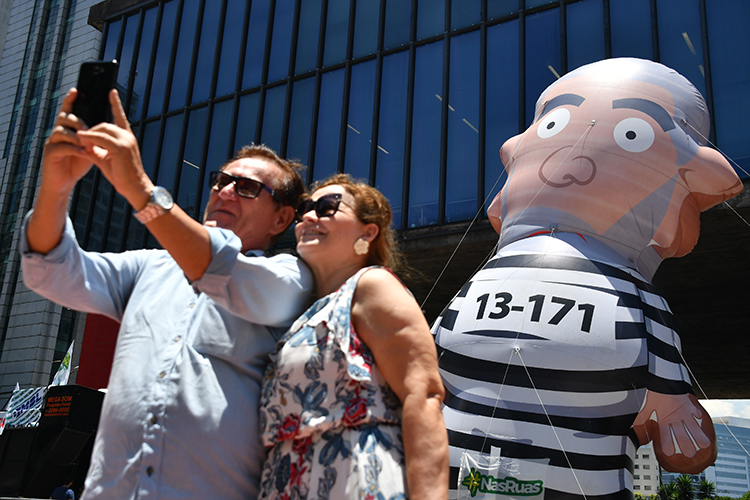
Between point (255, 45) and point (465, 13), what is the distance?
17.1 feet

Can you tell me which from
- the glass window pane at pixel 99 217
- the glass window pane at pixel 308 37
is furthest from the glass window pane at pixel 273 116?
the glass window pane at pixel 99 217

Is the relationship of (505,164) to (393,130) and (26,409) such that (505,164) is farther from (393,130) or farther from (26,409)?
(26,409)

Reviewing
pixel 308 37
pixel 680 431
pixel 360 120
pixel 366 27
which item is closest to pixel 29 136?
pixel 308 37

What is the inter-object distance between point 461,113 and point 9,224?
17.6 m

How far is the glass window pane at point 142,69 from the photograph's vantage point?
16438 mm

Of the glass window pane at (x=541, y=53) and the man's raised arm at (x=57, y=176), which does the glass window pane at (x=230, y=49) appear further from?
the man's raised arm at (x=57, y=176)

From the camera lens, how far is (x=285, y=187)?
85.7 inches

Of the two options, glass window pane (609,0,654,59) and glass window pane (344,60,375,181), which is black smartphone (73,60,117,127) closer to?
Result: glass window pane (609,0,654,59)

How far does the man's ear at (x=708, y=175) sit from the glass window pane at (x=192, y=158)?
11.6 metres

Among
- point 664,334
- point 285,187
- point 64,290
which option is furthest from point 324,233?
A: point 664,334

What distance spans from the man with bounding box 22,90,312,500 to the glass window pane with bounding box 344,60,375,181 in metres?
10.5

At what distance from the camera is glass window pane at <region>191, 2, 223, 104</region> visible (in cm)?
1535

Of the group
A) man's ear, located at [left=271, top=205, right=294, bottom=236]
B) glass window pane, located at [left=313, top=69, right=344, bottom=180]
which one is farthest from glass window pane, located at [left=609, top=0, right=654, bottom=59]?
man's ear, located at [left=271, top=205, right=294, bottom=236]

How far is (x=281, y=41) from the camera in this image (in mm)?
14453
